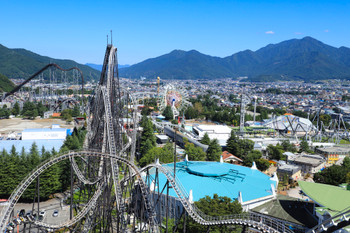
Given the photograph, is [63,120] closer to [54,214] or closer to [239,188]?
[54,214]

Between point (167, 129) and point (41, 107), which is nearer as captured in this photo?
point (167, 129)

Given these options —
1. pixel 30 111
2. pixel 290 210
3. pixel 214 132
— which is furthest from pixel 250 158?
pixel 30 111

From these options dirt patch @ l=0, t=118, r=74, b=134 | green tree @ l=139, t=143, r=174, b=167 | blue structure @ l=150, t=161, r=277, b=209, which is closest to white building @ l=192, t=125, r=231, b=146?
green tree @ l=139, t=143, r=174, b=167

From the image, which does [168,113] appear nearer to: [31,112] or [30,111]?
[31,112]

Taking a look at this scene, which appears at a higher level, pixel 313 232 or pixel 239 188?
pixel 313 232

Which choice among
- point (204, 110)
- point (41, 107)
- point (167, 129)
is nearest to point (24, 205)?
point (167, 129)

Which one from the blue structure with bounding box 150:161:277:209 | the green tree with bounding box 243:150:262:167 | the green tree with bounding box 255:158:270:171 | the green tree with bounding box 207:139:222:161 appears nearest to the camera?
the blue structure with bounding box 150:161:277:209

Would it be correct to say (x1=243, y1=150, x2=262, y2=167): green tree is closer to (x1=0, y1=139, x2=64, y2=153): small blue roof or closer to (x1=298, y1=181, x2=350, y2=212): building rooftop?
(x1=298, y1=181, x2=350, y2=212): building rooftop

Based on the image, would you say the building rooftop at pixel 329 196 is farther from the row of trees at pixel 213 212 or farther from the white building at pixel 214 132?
the white building at pixel 214 132
